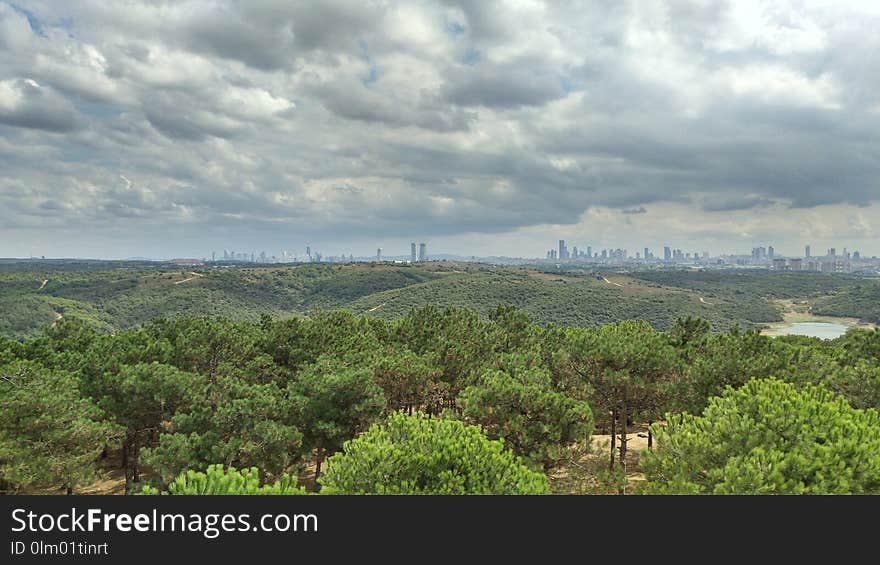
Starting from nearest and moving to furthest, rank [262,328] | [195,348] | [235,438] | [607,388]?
[235,438] → [607,388] → [195,348] → [262,328]

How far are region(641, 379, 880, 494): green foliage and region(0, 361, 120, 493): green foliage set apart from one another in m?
21.0

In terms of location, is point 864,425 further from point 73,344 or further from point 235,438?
point 73,344

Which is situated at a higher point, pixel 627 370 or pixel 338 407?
pixel 627 370

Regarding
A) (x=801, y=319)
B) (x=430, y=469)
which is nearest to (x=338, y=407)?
(x=430, y=469)

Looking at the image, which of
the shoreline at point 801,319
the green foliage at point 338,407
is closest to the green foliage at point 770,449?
the green foliage at point 338,407

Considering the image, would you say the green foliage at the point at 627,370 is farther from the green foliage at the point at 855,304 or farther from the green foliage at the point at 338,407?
the green foliage at the point at 855,304

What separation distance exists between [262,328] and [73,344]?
11.7 metres

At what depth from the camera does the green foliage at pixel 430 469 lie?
11180 mm

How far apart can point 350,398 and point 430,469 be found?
9.36 m

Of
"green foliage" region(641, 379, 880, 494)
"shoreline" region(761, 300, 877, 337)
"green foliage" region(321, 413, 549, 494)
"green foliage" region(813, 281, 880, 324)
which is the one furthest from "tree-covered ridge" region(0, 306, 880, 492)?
"green foliage" region(813, 281, 880, 324)

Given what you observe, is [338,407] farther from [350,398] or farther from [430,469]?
[430,469]

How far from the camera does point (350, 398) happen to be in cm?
2041
